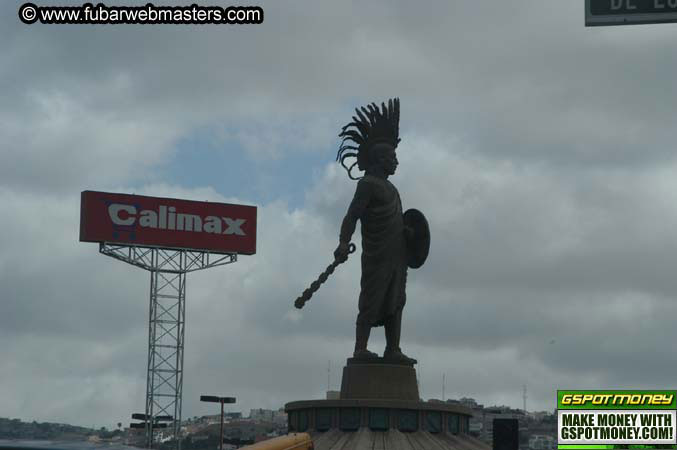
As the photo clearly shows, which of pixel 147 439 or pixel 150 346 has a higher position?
pixel 150 346

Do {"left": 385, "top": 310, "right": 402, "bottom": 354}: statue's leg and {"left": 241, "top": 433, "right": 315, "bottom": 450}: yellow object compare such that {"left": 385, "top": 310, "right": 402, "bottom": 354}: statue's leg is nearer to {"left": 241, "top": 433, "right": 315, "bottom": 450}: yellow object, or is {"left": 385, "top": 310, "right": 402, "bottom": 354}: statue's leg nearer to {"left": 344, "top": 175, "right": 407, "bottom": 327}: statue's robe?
{"left": 344, "top": 175, "right": 407, "bottom": 327}: statue's robe

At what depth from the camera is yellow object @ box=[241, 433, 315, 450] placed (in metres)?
24.1

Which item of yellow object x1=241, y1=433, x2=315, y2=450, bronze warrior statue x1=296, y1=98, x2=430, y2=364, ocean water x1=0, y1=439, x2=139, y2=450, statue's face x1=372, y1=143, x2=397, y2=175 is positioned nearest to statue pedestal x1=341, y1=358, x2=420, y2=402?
bronze warrior statue x1=296, y1=98, x2=430, y2=364

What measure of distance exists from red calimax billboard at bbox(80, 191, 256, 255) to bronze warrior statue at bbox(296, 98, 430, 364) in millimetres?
31446

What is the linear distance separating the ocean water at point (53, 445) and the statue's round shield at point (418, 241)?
72.0 feet

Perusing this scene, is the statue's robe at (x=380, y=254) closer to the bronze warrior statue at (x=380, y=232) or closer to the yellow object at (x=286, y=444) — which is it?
the bronze warrior statue at (x=380, y=232)

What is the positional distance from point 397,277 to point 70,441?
69.3ft

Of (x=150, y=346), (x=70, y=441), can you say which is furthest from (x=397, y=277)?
(x=150, y=346)

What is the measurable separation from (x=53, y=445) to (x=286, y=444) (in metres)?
7.23

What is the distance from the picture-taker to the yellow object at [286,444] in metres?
24.1

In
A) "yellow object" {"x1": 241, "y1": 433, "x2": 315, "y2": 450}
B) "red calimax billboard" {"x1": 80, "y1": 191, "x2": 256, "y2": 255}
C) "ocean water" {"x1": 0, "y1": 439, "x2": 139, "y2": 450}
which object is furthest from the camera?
"red calimax billboard" {"x1": 80, "y1": 191, "x2": 256, "y2": 255}

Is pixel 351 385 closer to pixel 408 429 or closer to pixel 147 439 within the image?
pixel 408 429

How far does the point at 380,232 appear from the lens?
40.6 meters

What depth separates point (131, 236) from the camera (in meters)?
71.0
